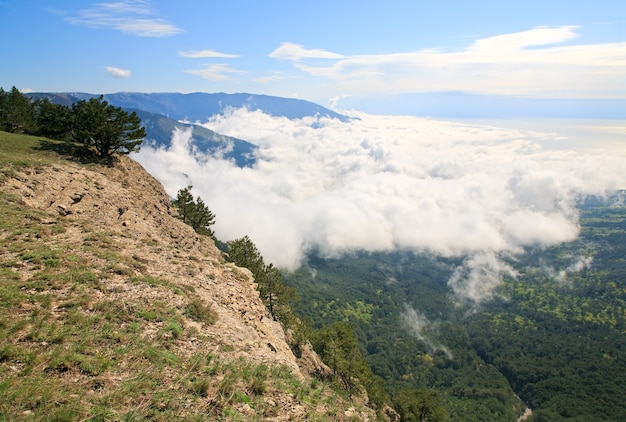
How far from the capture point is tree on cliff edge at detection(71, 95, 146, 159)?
41.7m

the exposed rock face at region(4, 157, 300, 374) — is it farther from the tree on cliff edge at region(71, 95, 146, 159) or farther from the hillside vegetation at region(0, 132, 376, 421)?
the tree on cliff edge at region(71, 95, 146, 159)

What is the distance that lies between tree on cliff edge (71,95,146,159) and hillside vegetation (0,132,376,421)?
1023 centimetres

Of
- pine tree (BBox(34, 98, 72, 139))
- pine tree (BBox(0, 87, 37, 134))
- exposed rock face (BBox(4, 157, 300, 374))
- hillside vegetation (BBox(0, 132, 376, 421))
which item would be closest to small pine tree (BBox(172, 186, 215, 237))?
exposed rock face (BBox(4, 157, 300, 374))

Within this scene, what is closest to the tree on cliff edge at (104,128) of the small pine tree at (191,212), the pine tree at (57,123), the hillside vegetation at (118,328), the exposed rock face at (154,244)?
the pine tree at (57,123)

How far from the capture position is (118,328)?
15.9 meters

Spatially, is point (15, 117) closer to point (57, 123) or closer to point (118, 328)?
point (57, 123)

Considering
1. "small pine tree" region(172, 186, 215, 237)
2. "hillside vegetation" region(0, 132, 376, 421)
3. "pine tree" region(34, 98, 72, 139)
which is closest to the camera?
"hillside vegetation" region(0, 132, 376, 421)

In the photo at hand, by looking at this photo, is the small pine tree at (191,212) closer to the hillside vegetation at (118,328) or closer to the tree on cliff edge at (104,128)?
the tree on cliff edge at (104,128)

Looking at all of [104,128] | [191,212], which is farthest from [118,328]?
[191,212]

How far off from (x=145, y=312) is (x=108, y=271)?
5377 mm

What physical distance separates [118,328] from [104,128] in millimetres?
35745

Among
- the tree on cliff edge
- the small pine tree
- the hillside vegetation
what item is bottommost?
the small pine tree

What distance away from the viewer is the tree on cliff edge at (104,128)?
41719mm

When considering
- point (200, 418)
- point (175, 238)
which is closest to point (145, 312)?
point (200, 418)
